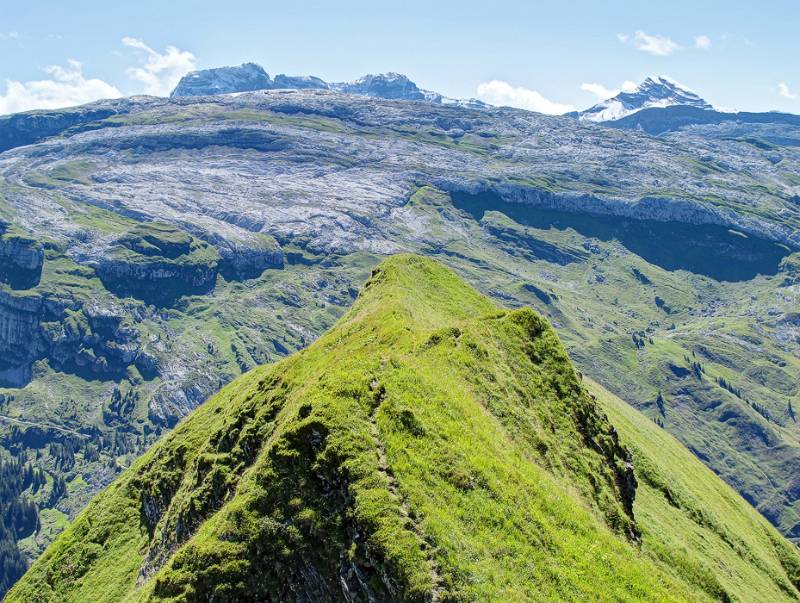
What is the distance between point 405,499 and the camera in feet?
127

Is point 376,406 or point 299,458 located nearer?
point 299,458

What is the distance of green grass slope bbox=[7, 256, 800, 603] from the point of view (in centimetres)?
3831

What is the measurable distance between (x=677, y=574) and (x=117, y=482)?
7333cm

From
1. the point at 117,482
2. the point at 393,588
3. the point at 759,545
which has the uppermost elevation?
the point at 393,588

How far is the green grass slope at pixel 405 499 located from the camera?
38.3 m

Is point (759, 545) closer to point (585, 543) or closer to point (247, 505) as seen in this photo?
point (585, 543)

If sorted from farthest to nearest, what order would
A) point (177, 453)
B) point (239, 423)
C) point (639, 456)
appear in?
1. point (639, 456)
2. point (177, 453)
3. point (239, 423)

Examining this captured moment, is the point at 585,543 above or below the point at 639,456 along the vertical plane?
above

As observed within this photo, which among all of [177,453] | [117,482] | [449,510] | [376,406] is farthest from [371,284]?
[449,510]

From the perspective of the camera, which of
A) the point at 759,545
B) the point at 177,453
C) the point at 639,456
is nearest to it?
the point at 177,453

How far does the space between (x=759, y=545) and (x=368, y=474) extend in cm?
8506

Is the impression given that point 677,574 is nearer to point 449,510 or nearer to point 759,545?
point 449,510

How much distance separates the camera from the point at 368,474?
3991 cm

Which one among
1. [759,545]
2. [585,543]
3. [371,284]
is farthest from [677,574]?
[371,284]
